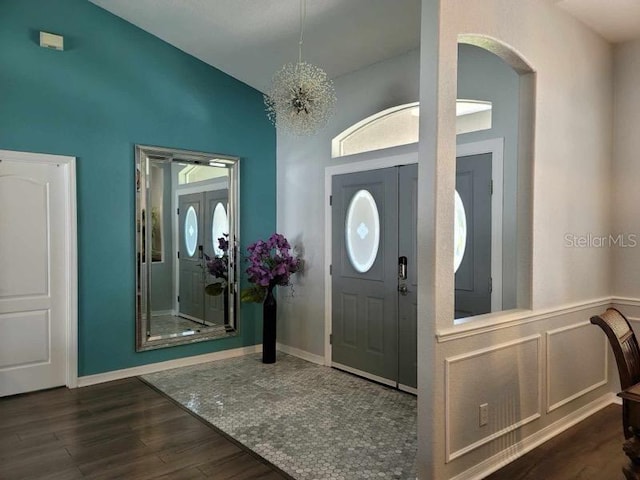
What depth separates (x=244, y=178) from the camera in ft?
17.1

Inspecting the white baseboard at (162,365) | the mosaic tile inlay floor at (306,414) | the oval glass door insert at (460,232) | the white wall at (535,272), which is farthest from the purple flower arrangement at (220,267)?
the white wall at (535,272)

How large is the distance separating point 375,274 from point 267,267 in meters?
1.21

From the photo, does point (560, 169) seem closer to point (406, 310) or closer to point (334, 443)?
point (406, 310)

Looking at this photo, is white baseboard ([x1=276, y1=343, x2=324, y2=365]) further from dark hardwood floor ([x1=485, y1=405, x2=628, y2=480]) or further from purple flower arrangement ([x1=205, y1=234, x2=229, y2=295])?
dark hardwood floor ([x1=485, y1=405, x2=628, y2=480])

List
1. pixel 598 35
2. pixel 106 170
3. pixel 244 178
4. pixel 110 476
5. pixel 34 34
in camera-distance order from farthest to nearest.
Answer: pixel 244 178
pixel 106 170
pixel 34 34
pixel 598 35
pixel 110 476

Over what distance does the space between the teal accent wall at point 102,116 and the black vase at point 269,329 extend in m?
0.68

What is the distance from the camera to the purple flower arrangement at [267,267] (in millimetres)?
4789

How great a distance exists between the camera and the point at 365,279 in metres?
4.42

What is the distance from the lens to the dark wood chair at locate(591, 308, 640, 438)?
203 centimetres

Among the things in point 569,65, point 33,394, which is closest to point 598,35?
point 569,65

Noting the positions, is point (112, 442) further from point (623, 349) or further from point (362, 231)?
point (623, 349)

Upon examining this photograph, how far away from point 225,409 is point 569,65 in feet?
12.1

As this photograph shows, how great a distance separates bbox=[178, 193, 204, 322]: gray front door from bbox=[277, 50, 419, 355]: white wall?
3.21 feet

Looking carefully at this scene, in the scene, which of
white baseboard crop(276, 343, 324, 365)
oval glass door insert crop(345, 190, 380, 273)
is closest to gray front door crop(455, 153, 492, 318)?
oval glass door insert crop(345, 190, 380, 273)
